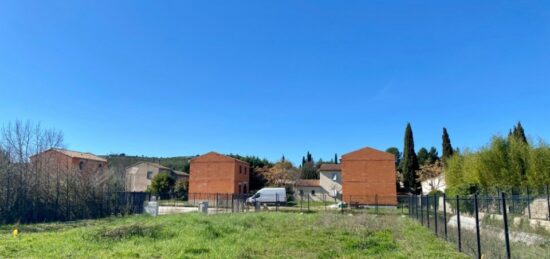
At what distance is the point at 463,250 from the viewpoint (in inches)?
353

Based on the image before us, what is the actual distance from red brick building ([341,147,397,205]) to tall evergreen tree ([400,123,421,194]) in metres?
12.5

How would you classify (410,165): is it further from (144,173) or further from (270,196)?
(144,173)

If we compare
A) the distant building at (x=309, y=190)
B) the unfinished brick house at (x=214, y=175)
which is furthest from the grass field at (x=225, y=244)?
the distant building at (x=309, y=190)

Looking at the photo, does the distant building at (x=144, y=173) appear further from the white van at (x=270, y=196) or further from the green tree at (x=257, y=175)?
the white van at (x=270, y=196)

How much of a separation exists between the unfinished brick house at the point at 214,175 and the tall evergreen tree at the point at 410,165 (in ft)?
77.2

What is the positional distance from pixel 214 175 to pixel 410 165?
27163mm

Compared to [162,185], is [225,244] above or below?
below

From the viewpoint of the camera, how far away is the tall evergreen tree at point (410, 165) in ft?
173

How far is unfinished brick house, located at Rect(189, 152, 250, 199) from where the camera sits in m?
48.3

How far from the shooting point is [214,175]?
1922 inches

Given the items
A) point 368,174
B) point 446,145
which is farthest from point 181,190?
point 446,145

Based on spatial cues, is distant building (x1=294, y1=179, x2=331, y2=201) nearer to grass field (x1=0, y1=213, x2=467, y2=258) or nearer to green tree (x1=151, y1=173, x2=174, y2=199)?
green tree (x1=151, y1=173, x2=174, y2=199)

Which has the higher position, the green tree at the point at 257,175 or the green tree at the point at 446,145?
the green tree at the point at 446,145

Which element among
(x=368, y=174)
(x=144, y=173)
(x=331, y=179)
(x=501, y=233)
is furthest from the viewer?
(x=144, y=173)
